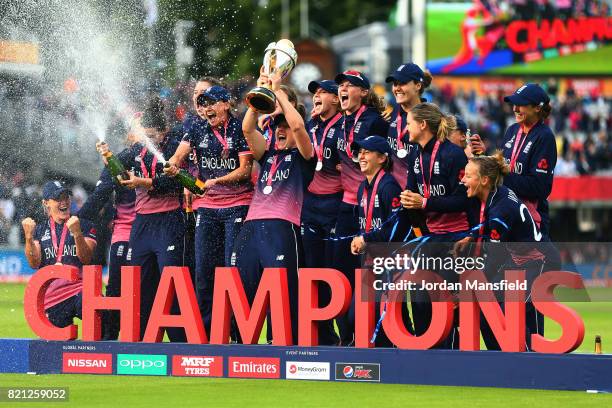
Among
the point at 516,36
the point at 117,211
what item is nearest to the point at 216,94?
the point at 117,211

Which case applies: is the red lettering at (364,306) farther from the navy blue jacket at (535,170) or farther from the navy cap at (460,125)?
the navy cap at (460,125)

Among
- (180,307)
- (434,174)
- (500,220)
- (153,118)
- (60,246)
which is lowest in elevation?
(180,307)

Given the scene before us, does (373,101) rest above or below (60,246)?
above

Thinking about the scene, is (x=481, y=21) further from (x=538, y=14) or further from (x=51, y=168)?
(x=51, y=168)

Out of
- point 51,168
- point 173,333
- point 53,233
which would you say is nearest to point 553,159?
point 173,333

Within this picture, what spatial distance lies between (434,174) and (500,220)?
0.65m

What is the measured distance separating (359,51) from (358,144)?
39092 millimetres

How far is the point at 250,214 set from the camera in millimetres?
11312

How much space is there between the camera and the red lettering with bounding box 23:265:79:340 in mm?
11484

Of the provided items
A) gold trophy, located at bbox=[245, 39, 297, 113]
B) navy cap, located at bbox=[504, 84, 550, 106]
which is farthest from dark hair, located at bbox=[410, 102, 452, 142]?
gold trophy, located at bbox=[245, 39, 297, 113]

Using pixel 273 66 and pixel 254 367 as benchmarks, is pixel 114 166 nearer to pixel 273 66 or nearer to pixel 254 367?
pixel 273 66

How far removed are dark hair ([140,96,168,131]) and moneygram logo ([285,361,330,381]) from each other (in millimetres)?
2669

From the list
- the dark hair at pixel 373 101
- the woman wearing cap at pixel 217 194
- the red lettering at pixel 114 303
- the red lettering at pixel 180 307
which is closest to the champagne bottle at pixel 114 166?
the woman wearing cap at pixel 217 194

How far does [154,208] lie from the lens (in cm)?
1206
